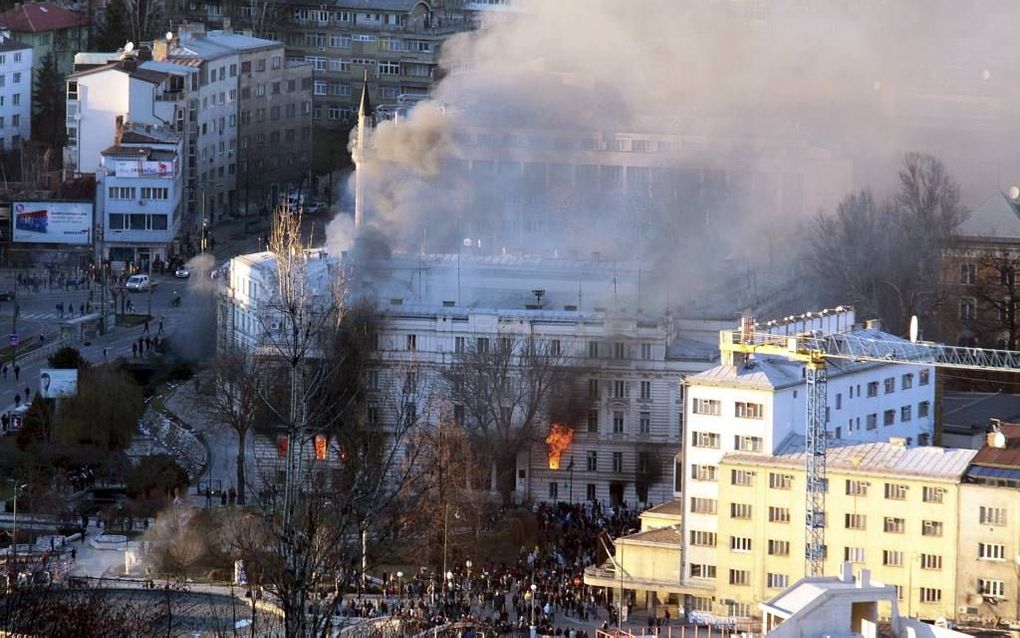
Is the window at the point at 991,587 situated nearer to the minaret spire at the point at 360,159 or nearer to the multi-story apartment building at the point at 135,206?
the minaret spire at the point at 360,159

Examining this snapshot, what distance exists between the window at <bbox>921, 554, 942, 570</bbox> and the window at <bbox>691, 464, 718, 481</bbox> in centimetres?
360

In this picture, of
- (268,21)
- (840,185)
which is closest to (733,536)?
(840,185)

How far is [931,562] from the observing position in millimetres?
47344

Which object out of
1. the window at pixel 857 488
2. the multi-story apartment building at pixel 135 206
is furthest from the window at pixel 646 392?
the multi-story apartment building at pixel 135 206

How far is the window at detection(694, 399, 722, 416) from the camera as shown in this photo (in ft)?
165

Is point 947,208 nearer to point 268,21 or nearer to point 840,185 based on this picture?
point 840,185

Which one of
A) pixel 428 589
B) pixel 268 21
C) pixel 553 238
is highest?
pixel 268 21

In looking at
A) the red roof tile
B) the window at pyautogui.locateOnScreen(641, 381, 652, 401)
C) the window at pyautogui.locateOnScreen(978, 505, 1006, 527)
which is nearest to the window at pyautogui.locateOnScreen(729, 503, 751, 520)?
the window at pyautogui.locateOnScreen(978, 505, 1006, 527)

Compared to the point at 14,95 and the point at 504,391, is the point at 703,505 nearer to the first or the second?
the point at 504,391

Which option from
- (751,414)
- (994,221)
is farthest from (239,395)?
(994,221)

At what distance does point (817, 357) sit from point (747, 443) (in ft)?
5.33

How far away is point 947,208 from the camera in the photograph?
226 feet

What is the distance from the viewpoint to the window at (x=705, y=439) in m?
50.2

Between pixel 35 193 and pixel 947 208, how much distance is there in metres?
19.3
